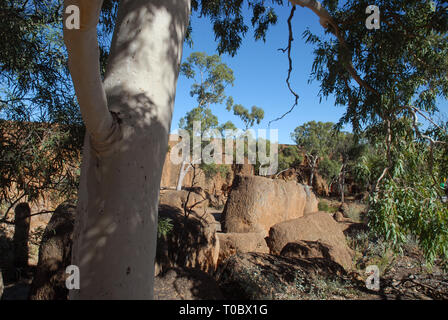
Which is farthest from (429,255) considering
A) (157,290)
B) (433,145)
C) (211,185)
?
(211,185)

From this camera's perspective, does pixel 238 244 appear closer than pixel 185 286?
No

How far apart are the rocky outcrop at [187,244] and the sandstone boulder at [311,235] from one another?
191 cm

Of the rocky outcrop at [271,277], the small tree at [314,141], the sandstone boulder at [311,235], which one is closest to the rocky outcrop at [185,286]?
the rocky outcrop at [271,277]

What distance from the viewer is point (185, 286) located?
2832 millimetres

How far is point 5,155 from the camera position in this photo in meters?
2.69

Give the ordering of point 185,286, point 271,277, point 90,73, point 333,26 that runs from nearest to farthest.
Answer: point 90,73
point 185,286
point 271,277
point 333,26

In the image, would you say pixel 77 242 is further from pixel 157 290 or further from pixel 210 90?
pixel 210 90

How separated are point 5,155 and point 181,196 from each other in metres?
5.92

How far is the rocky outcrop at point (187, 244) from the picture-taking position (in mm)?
3725

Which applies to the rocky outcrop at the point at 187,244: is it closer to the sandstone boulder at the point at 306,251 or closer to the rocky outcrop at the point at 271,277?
the rocky outcrop at the point at 271,277

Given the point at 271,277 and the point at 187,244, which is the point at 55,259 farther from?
the point at 271,277

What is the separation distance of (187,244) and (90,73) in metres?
3.48

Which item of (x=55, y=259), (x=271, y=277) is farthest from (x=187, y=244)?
(x=55, y=259)

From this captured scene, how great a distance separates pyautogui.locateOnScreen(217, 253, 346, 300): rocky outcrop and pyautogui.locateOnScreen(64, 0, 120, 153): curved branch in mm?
2734
